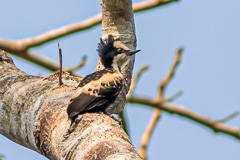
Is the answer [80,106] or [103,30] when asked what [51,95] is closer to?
[80,106]

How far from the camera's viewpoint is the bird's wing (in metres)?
3.53

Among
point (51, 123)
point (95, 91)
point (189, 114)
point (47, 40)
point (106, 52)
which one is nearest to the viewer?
point (51, 123)

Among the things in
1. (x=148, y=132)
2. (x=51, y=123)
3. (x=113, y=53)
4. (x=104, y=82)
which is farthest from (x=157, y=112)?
(x=51, y=123)

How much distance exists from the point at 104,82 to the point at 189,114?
69.1 inches

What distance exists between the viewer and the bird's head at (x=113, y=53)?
426 centimetres

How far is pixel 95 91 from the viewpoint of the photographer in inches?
161

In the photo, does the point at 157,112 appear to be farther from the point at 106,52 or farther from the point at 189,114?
the point at 106,52

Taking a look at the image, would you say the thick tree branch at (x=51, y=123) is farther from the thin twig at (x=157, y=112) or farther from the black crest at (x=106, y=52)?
the thin twig at (x=157, y=112)

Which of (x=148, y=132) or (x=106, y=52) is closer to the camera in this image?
(x=106, y=52)

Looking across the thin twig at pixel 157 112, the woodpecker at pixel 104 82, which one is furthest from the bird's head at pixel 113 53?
the thin twig at pixel 157 112

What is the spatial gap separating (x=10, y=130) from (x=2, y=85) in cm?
44

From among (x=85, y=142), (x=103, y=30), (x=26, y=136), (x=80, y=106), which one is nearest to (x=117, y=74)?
(x=103, y=30)

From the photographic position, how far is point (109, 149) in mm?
2365

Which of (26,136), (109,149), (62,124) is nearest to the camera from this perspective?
(109,149)
